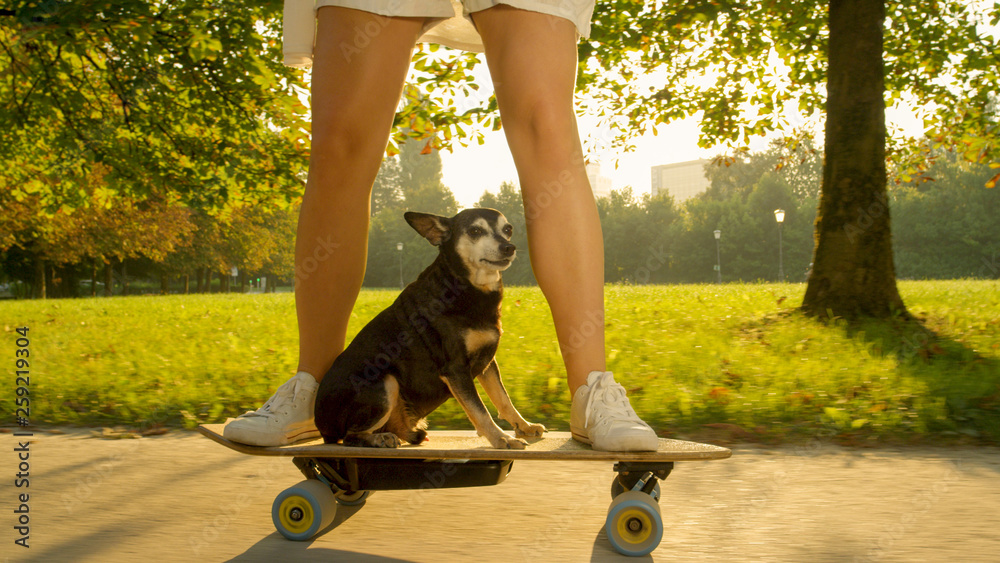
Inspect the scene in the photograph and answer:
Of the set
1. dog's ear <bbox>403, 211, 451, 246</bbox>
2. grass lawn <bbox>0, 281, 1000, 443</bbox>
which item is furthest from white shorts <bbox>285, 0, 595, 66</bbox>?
grass lawn <bbox>0, 281, 1000, 443</bbox>

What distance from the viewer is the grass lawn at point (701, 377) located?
3.71m

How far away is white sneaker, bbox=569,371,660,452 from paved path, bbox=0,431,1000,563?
11.7 inches

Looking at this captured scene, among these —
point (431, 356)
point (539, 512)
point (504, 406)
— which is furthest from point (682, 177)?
point (539, 512)

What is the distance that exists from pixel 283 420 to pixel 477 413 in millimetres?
653

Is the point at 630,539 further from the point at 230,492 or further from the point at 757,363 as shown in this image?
the point at 757,363

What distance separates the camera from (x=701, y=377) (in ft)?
16.4

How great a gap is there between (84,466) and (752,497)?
2698 mm

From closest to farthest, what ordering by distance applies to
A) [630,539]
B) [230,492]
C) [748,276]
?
[630,539] → [230,492] → [748,276]

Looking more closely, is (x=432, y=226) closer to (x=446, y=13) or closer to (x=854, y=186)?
(x=446, y=13)

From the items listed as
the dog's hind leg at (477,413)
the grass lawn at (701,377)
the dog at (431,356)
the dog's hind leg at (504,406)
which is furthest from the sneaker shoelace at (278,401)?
the grass lawn at (701,377)

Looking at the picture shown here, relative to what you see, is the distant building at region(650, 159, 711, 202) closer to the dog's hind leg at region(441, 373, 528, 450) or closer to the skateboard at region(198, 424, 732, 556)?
the dog's hind leg at region(441, 373, 528, 450)

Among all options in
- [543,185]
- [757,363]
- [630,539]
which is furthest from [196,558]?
[757,363]

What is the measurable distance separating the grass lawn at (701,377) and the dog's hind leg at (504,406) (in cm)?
115

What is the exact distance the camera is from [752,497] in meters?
2.46
